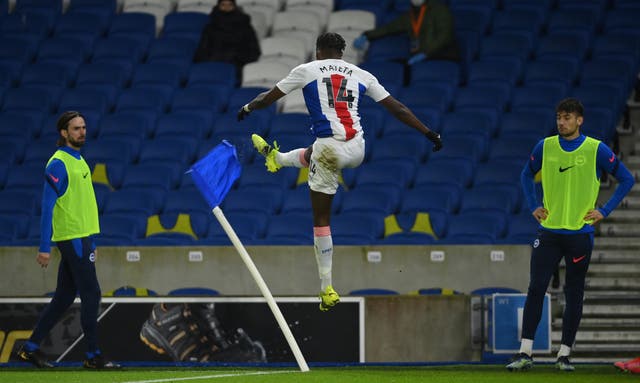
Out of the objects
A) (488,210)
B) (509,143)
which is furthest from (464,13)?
(488,210)

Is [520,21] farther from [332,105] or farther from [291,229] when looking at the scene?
[332,105]

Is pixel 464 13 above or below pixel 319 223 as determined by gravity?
above

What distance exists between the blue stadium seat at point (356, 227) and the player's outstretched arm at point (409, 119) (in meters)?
4.80

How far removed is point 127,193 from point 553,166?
6952mm

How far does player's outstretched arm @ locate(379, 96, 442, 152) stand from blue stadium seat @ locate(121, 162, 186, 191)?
6.60 metres

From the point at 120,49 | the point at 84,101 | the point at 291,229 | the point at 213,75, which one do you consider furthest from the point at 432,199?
the point at 120,49

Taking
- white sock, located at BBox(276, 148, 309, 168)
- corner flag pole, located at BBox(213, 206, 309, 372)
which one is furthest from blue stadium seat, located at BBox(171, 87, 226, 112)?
corner flag pole, located at BBox(213, 206, 309, 372)

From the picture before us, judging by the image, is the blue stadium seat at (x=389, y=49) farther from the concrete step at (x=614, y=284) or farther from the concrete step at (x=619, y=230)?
the concrete step at (x=614, y=284)

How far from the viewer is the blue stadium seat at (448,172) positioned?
14.9 meters

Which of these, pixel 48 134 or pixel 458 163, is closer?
pixel 458 163

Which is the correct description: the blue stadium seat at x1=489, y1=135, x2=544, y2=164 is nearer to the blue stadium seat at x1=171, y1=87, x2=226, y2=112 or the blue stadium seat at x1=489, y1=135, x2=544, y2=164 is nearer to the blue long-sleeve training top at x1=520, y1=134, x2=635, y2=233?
the blue stadium seat at x1=171, y1=87, x2=226, y2=112

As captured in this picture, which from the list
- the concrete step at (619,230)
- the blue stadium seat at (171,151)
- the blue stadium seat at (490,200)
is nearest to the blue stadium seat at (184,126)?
the blue stadium seat at (171,151)

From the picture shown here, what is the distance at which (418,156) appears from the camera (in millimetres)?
15453

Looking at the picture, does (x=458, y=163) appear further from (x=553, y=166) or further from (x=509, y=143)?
(x=553, y=166)
